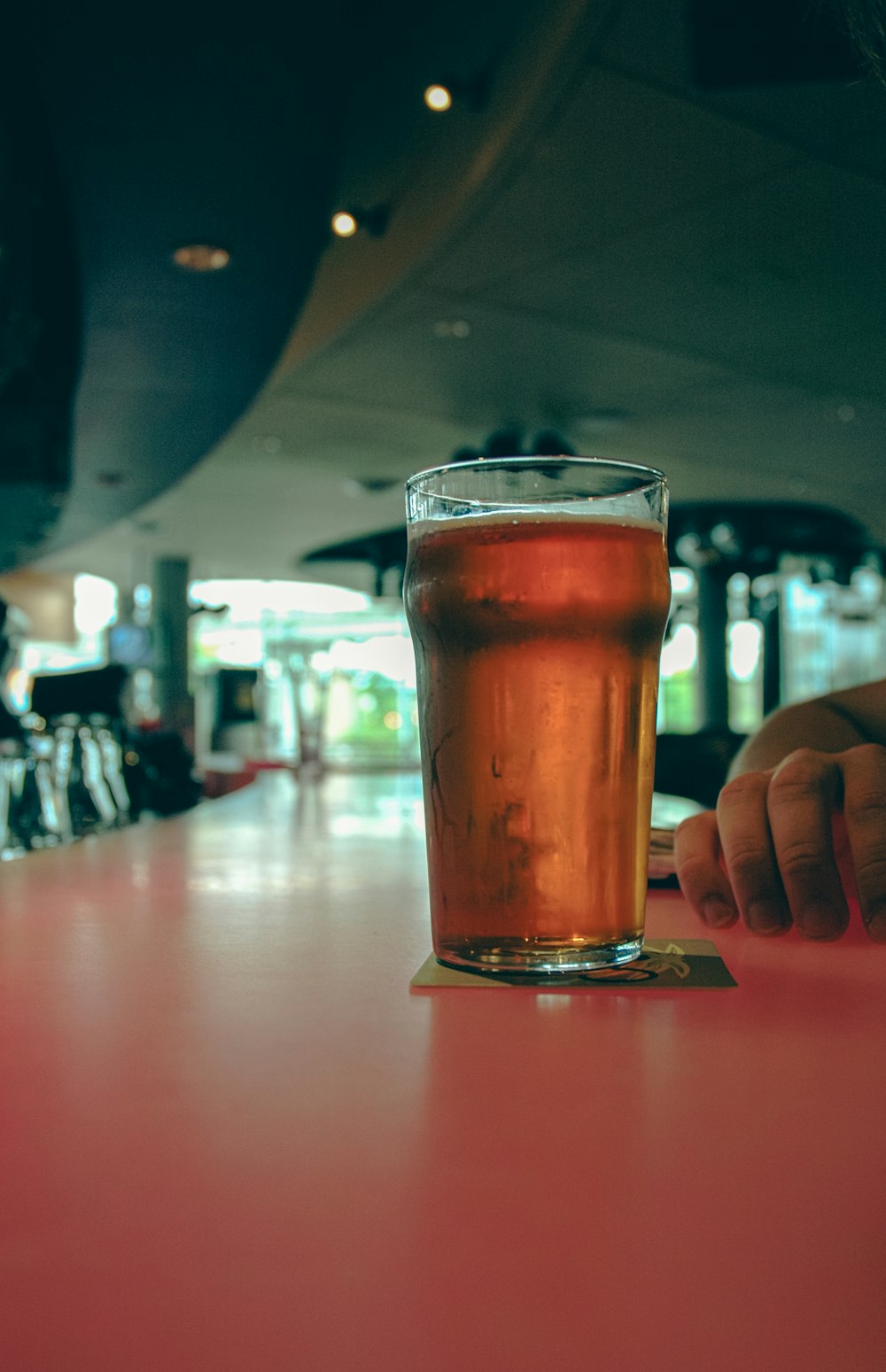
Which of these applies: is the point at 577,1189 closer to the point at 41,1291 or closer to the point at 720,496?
the point at 41,1291

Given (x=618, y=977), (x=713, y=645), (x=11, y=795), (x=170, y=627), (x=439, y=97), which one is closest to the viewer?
(x=618, y=977)

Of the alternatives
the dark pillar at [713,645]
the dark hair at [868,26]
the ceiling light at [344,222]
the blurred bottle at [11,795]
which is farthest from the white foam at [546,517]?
the dark pillar at [713,645]

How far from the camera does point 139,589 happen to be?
14.3 m

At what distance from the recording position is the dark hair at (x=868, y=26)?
620mm

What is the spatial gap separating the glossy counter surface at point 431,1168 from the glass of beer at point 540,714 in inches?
1.5

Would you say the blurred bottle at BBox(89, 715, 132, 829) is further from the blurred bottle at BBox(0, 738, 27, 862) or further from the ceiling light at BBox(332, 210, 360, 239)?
the ceiling light at BBox(332, 210, 360, 239)

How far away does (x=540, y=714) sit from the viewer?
1.43ft

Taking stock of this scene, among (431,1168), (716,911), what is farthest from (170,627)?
(431,1168)

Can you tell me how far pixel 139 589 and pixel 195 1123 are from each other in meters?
14.6

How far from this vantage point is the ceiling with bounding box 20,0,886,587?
Answer: 345 centimetres

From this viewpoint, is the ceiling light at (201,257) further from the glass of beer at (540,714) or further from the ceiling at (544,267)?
the glass of beer at (540,714)

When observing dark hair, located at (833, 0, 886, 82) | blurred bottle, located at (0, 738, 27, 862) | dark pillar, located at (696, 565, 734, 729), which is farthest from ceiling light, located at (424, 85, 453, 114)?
dark pillar, located at (696, 565, 734, 729)

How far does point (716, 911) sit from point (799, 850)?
0.07m

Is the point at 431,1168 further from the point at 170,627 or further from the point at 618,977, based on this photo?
the point at 170,627
